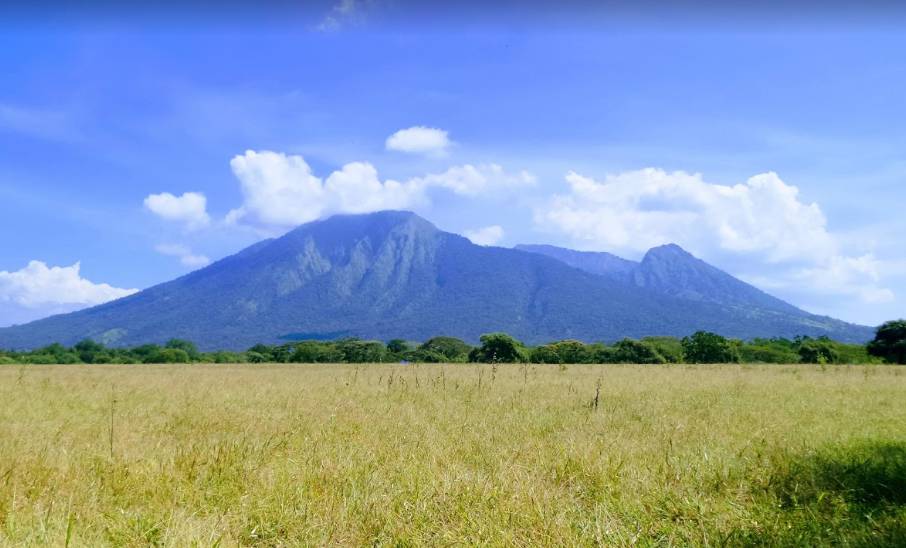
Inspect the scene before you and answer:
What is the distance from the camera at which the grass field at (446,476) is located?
414 centimetres

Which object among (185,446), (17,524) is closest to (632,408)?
(185,446)

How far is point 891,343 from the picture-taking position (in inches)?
2159

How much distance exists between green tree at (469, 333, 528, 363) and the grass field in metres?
45.3

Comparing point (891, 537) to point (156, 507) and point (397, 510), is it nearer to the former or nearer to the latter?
point (397, 510)

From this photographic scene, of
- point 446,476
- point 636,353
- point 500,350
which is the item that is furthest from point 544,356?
point 446,476

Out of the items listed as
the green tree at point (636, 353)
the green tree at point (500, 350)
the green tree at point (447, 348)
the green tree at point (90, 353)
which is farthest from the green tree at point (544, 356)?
the green tree at point (90, 353)

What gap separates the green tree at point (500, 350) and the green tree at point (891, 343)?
3573cm

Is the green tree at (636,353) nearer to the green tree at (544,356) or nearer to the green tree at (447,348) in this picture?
the green tree at (544,356)

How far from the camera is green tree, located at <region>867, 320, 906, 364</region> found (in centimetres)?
5294

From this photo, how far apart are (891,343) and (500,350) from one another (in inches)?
1542

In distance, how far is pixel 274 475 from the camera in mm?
5379

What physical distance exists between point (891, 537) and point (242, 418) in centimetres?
830

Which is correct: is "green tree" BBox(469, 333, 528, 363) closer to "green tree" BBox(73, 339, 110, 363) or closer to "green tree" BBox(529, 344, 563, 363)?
"green tree" BBox(529, 344, 563, 363)

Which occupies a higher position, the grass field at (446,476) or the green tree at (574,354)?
the grass field at (446,476)
